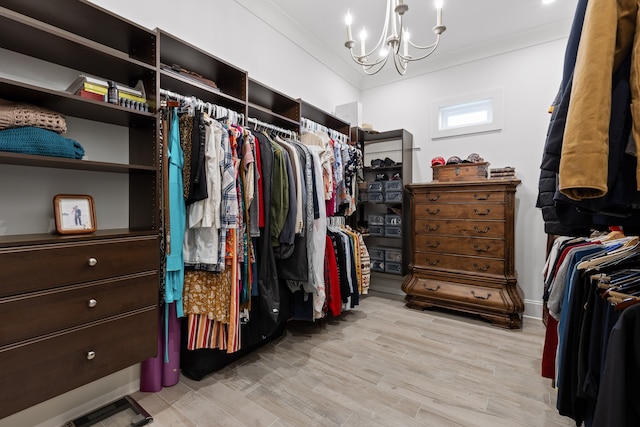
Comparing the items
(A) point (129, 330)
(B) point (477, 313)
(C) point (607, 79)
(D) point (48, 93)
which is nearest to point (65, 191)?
(D) point (48, 93)

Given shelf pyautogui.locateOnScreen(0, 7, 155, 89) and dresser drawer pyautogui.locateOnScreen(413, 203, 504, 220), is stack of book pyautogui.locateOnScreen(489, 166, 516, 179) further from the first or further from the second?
shelf pyautogui.locateOnScreen(0, 7, 155, 89)

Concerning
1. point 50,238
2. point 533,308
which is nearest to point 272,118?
point 50,238

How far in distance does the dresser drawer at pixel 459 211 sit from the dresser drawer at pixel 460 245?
22 centimetres

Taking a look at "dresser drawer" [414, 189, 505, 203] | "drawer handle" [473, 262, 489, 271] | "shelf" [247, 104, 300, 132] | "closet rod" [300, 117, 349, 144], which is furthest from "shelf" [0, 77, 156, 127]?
"drawer handle" [473, 262, 489, 271]

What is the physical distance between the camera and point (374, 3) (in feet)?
8.40

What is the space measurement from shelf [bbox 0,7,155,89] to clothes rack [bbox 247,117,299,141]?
0.74 meters

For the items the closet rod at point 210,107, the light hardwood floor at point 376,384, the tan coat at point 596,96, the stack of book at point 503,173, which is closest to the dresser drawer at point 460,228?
the stack of book at point 503,173

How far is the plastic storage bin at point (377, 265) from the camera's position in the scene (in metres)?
3.49

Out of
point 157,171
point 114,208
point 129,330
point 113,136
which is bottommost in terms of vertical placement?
point 129,330

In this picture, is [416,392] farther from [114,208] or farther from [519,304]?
[114,208]

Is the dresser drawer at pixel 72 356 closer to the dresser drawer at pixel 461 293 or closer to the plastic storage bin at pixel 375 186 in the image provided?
the dresser drawer at pixel 461 293

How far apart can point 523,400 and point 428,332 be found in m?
0.91

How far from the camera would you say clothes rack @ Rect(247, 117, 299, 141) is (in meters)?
2.22

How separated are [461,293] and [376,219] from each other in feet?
4.01
